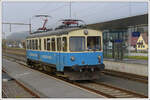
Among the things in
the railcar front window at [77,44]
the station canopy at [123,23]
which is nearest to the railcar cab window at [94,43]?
the railcar front window at [77,44]

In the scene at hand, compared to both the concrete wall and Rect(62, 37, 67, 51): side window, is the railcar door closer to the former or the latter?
Rect(62, 37, 67, 51): side window

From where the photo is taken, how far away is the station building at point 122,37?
51.3 ft

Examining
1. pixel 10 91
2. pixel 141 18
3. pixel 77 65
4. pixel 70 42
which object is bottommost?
pixel 10 91

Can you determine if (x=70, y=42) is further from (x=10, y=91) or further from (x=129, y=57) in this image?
(x=129, y=57)

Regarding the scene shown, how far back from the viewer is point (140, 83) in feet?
40.4

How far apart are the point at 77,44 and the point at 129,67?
5238 millimetres

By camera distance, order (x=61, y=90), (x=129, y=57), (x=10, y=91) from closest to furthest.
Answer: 1. (x=61, y=90)
2. (x=10, y=91)
3. (x=129, y=57)

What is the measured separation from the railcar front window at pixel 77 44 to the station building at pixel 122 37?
443cm

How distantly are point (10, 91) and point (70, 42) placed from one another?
3882 millimetres

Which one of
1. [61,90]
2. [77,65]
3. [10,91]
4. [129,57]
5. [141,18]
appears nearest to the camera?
[61,90]

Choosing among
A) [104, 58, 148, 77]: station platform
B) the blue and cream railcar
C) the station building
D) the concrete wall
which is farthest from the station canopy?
the blue and cream railcar

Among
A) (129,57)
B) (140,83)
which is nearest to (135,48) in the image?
(129,57)

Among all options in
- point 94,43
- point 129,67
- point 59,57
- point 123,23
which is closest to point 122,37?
point 123,23

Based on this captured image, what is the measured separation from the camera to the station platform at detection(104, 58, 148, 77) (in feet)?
47.8
